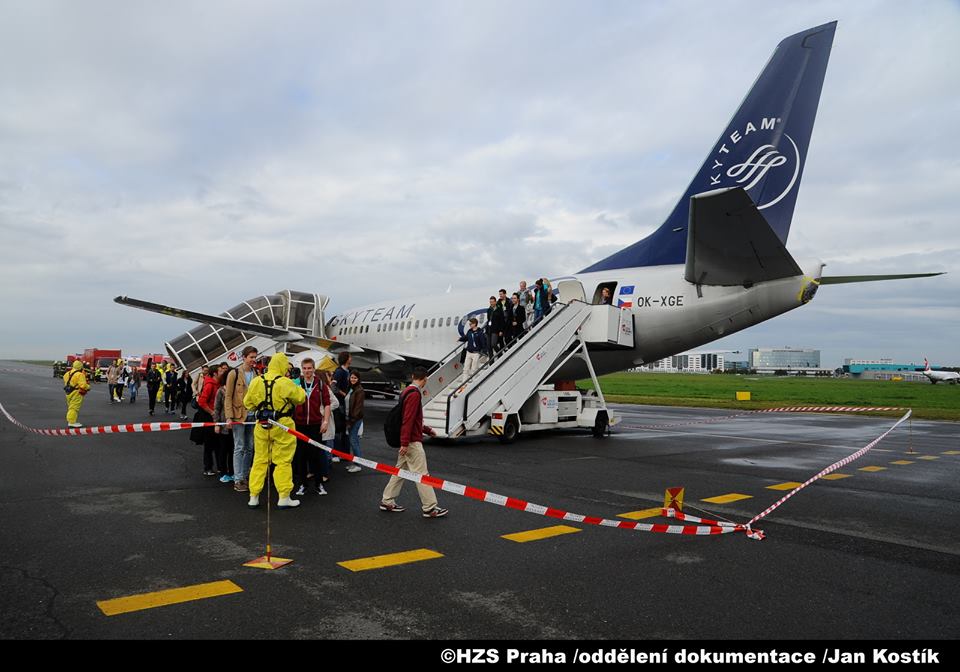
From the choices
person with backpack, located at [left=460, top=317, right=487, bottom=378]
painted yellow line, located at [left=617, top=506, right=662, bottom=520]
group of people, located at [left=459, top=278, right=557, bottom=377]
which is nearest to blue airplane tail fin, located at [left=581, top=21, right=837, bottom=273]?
group of people, located at [left=459, top=278, right=557, bottom=377]

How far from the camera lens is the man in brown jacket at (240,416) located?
893cm

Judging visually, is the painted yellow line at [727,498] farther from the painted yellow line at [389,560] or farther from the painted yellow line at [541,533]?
the painted yellow line at [389,560]

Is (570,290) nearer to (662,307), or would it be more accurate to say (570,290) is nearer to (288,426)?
(662,307)

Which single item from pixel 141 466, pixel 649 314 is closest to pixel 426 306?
pixel 649 314

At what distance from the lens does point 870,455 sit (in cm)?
1348

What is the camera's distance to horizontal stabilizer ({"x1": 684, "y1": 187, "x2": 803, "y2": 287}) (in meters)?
9.80

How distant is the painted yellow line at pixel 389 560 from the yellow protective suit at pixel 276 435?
2.23m

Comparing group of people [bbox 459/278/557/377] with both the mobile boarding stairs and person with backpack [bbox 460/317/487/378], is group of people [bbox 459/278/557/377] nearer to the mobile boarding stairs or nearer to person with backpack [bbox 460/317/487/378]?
person with backpack [bbox 460/317/487/378]

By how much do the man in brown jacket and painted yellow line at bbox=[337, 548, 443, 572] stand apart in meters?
3.82

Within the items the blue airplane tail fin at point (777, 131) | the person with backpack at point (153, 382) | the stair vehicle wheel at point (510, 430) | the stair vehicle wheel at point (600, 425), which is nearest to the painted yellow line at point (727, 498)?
the stair vehicle wheel at point (510, 430)

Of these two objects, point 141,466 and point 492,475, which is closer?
point 492,475

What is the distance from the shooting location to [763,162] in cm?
1416
